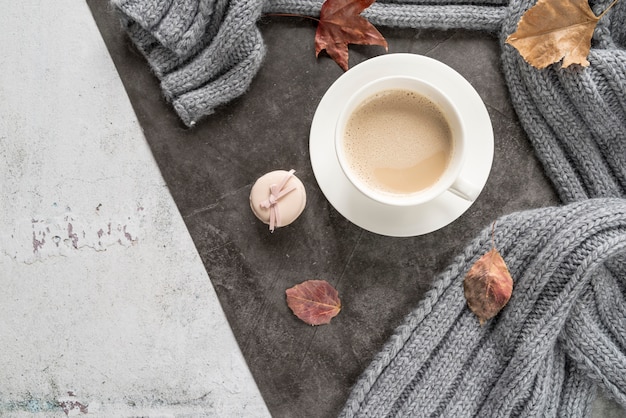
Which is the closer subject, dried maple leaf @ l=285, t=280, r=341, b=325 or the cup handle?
the cup handle

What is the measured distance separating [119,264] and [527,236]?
760 millimetres

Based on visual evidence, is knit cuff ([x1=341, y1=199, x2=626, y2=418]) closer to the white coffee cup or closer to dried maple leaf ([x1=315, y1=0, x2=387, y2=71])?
the white coffee cup

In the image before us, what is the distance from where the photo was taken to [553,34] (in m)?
0.91

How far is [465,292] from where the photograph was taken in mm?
961

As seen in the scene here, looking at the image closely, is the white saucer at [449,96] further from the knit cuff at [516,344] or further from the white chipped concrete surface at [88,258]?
the white chipped concrete surface at [88,258]

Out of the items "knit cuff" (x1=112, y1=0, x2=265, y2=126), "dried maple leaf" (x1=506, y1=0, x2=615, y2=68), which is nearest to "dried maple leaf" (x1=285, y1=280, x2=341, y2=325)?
"knit cuff" (x1=112, y1=0, x2=265, y2=126)

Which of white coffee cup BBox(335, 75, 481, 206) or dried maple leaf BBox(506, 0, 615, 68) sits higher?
dried maple leaf BBox(506, 0, 615, 68)

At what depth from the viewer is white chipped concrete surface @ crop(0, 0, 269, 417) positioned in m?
1.00

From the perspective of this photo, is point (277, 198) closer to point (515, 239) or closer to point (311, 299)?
point (311, 299)

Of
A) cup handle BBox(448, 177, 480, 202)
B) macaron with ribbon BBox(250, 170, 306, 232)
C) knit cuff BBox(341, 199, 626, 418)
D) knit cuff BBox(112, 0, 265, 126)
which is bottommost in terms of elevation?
knit cuff BBox(341, 199, 626, 418)

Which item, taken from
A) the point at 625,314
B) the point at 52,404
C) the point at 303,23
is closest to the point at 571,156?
the point at 625,314

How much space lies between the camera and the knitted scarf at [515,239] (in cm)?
92

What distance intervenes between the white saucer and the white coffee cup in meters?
0.04

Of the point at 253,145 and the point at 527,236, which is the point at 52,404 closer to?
the point at 253,145
